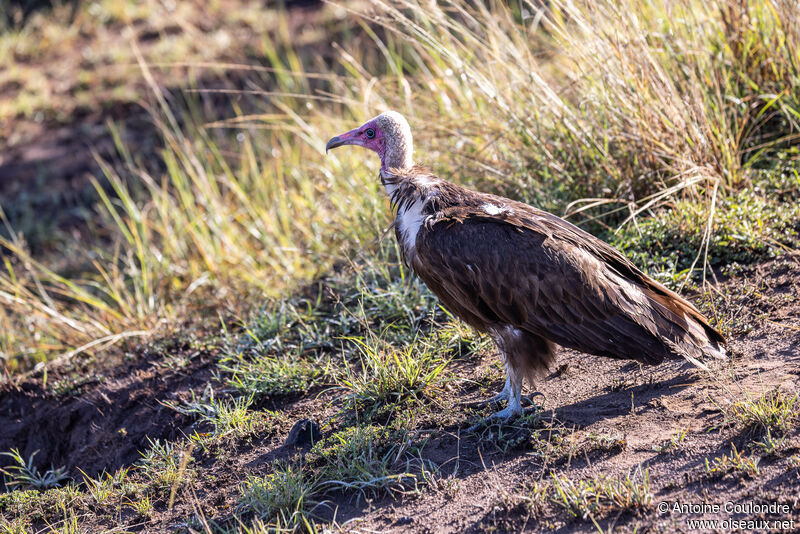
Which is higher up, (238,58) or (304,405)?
(238,58)

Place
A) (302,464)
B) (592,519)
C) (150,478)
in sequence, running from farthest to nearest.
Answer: (150,478) < (302,464) < (592,519)

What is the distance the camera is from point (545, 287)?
139 inches

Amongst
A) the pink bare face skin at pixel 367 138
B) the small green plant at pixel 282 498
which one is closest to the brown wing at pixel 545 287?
the pink bare face skin at pixel 367 138

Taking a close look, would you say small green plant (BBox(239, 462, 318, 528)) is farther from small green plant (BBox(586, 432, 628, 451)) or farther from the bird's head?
the bird's head

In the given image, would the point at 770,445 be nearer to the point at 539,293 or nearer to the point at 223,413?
the point at 539,293

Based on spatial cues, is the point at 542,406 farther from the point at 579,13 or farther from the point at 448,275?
the point at 579,13

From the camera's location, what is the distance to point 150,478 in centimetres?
389

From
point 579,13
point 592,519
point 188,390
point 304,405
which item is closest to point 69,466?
point 188,390

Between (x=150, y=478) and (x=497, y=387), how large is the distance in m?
1.86

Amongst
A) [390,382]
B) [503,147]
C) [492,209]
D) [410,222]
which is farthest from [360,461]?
[503,147]

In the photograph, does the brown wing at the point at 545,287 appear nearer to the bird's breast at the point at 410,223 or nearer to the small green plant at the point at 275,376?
the bird's breast at the point at 410,223

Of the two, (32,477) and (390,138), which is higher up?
(390,138)

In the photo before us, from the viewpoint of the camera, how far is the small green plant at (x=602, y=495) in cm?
288

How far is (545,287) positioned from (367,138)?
1.43 m
